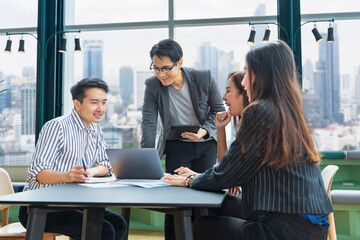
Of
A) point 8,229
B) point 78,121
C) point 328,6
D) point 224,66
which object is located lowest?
point 8,229

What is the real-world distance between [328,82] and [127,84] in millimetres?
2389

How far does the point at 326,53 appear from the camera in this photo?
16.5ft

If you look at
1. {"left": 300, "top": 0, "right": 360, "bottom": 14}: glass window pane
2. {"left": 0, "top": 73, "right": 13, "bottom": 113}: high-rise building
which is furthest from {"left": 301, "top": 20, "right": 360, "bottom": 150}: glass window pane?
{"left": 0, "top": 73, "right": 13, "bottom": 113}: high-rise building

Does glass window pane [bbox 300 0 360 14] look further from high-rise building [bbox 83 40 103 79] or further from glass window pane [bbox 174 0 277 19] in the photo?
high-rise building [bbox 83 40 103 79]

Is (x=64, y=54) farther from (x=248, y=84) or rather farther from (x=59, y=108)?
(x=248, y=84)

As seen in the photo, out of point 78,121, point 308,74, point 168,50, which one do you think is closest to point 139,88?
point 308,74

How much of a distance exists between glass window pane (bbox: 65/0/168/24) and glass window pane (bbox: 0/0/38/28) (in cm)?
45

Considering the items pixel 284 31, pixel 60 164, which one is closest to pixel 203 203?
pixel 60 164

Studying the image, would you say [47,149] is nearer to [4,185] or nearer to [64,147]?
[64,147]

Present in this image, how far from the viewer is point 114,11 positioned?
5.47m

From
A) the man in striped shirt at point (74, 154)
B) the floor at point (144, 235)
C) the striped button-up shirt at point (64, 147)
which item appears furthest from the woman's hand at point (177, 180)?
the floor at point (144, 235)

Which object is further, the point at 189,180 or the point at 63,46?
the point at 63,46

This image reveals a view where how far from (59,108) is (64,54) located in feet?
2.27

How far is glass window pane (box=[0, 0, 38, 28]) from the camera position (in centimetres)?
558
